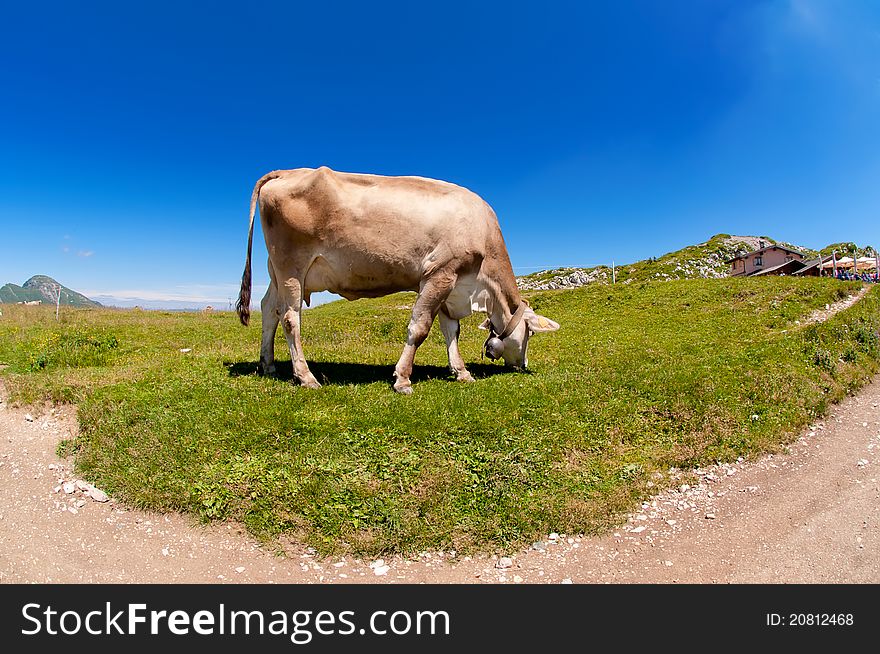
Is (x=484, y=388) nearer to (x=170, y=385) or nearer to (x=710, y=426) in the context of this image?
(x=710, y=426)

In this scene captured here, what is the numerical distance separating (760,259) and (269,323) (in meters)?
64.3

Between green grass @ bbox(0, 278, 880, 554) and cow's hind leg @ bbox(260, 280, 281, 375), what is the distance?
74 cm

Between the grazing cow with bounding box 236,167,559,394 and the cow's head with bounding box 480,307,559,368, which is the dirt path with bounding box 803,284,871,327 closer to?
the cow's head with bounding box 480,307,559,368

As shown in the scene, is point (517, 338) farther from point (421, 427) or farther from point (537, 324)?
point (421, 427)

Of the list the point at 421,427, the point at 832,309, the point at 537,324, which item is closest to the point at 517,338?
the point at 537,324

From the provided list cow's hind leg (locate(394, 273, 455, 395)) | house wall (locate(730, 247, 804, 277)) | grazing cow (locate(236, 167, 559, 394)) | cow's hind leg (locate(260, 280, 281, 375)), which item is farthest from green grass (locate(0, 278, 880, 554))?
house wall (locate(730, 247, 804, 277))

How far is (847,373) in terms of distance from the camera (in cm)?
1203

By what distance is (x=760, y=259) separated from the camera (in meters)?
57.9

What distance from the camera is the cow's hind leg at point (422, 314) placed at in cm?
1009

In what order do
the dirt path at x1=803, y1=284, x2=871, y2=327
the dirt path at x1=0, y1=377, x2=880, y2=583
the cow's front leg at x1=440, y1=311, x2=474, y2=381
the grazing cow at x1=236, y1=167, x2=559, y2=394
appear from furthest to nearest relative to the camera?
the dirt path at x1=803, y1=284, x2=871, y2=327
the cow's front leg at x1=440, y1=311, x2=474, y2=381
the grazing cow at x1=236, y1=167, x2=559, y2=394
the dirt path at x1=0, y1=377, x2=880, y2=583

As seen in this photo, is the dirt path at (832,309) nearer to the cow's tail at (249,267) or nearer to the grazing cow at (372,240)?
the grazing cow at (372,240)

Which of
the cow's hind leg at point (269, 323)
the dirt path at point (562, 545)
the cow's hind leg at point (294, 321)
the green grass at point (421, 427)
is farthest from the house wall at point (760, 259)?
the cow's hind leg at point (294, 321)

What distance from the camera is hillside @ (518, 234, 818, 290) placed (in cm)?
5916

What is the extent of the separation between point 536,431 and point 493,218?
17.3ft
